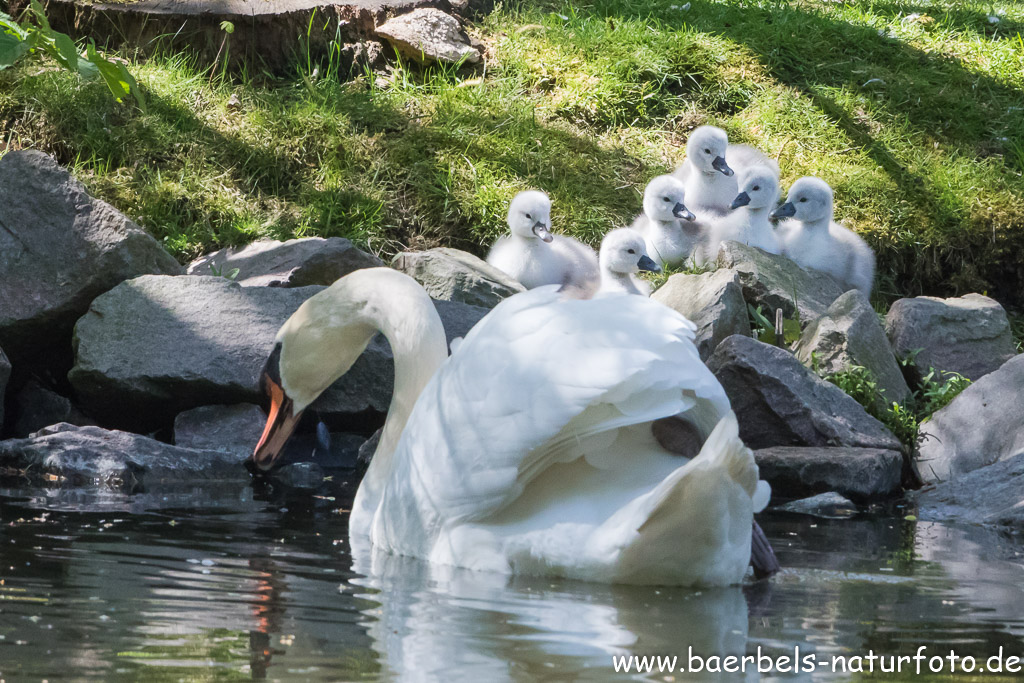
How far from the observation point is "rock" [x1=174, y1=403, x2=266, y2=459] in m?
4.59

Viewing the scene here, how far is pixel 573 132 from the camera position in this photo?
7.74 metres

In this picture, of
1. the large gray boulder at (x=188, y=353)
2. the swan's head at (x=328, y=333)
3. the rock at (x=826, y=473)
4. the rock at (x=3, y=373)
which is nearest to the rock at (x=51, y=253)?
the large gray boulder at (x=188, y=353)

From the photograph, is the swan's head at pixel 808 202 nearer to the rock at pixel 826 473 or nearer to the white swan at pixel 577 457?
the rock at pixel 826 473

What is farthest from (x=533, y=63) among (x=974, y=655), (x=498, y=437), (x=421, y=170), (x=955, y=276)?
(x=974, y=655)

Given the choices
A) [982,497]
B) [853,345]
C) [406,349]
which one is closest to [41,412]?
[406,349]

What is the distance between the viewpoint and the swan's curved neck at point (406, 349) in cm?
347

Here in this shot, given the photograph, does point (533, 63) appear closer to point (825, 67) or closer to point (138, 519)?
point (825, 67)

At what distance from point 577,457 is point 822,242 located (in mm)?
4038

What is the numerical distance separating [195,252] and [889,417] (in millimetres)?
3498

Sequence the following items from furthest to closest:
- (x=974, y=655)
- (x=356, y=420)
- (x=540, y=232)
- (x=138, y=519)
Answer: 1. (x=540, y=232)
2. (x=356, y=420)
3. (x=138, y=519)
4. (x=974, y=655)

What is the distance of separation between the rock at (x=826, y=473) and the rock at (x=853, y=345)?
2.72 feet

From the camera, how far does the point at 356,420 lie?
16.1 feet

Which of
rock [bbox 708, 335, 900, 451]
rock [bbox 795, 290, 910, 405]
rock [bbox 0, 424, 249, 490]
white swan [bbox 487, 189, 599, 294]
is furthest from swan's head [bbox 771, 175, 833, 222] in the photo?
rock [bbox 0, 424, 249, 490]

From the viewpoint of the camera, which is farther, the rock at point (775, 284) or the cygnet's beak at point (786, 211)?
the cygnet's beak at point (786, 211)
